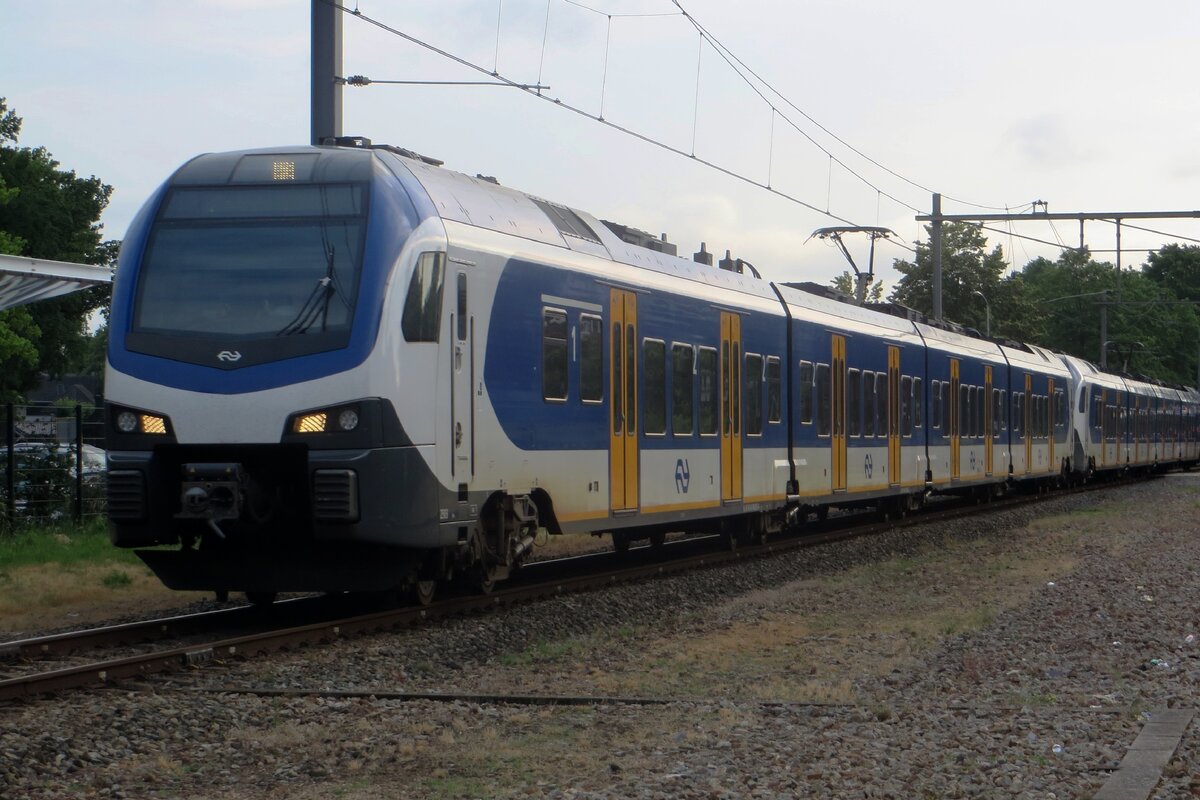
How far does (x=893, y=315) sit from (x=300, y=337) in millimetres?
16914

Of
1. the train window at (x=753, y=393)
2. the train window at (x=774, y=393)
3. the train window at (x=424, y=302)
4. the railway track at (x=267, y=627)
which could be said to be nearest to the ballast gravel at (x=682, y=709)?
the railway track at (x=267, y=627)

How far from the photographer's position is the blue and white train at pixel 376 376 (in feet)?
36.0

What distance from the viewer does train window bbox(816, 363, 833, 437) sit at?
2088 centimetres

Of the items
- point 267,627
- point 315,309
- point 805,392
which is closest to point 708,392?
point 805,392

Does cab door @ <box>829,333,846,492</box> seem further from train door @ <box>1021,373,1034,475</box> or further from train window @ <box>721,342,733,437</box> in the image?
train door @ <box>1021,373,1034,475</box>

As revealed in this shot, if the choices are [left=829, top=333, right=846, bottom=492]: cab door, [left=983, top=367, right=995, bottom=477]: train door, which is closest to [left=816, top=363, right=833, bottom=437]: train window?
[left=829, top=333, right=846, bottom=492]: cab door

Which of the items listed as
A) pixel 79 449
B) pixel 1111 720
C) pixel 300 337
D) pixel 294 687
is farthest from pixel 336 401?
pixel 79 449

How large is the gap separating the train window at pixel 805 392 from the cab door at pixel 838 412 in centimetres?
94

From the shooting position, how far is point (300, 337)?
1103 centimetres

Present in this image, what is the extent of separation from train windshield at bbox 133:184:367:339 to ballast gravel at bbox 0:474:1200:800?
94.0 inches

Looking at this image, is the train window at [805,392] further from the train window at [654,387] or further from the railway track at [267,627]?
the train window at [654,387]

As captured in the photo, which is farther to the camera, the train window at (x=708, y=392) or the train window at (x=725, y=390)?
the train window at (x=725, y=390)

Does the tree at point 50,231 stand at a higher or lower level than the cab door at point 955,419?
higher

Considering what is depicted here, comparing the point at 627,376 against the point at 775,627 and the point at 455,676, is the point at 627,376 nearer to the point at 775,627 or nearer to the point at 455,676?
the point at 775,627
